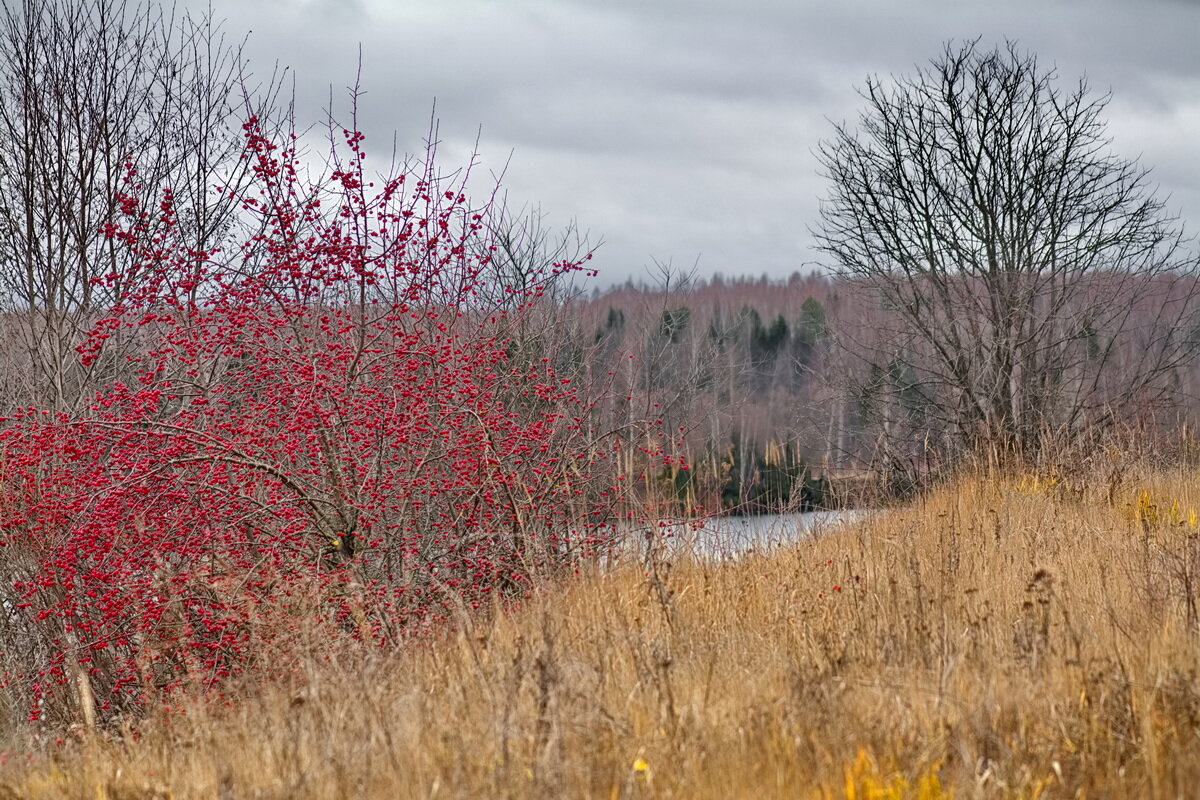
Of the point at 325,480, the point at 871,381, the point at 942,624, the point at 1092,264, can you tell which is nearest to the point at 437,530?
the point at 325,480

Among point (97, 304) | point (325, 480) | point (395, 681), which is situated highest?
point (97, 304)

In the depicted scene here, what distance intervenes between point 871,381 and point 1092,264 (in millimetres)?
2690

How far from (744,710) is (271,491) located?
13.4 ft

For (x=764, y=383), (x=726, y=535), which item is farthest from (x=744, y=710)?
(x=764, y=383)

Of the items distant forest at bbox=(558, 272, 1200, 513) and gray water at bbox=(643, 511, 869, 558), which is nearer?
gray water at bbox=(643, 511, 869, 558)

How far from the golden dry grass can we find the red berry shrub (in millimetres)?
1027

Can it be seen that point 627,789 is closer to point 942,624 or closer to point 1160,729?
point 1160,729

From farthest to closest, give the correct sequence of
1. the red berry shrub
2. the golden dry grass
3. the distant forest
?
the distant forest
the red berry shrub
the golden dry grass

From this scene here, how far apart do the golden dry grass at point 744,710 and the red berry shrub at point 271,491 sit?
103cm

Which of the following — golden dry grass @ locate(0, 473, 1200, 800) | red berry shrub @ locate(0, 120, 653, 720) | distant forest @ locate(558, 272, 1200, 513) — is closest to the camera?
golden dry grass @ locate(0, 473, 1200, 800)

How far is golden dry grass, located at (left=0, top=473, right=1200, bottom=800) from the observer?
289cm

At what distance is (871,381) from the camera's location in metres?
12.7

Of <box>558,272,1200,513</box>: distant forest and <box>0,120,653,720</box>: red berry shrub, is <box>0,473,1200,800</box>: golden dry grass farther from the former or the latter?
<box>558,272,1200,513</box>: distant forest

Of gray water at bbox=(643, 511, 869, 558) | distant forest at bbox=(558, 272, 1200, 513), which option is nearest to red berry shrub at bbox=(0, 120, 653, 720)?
gray water at bbox=(643, 511, 869, 558)
